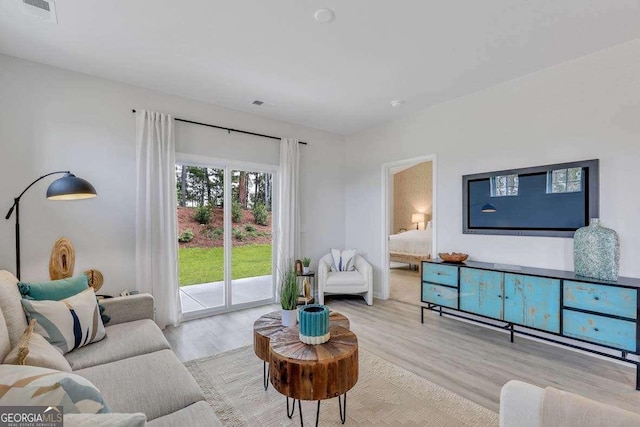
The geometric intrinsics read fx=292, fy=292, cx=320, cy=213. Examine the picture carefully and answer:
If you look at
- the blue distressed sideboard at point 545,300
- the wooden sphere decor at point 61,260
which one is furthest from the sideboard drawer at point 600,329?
the wooden sphere decor at point 61,260

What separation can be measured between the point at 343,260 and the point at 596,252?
10.2 feet

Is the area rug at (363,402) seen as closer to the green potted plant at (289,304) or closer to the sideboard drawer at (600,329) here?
the green potted plant at (289,304)

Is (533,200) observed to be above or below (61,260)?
above

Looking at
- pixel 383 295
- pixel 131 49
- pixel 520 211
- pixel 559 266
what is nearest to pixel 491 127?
pixel 520 211

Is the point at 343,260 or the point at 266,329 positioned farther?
the point at 343,260

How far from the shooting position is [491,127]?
11.6 feet

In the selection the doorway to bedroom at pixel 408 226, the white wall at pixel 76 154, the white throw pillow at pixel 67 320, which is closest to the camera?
the white throw pillow at pixel 67 320

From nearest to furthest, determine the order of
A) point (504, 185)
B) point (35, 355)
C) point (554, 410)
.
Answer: point (554, 410)
point (35, 355)
point (504, 185)

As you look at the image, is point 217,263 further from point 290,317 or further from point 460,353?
point 460,353

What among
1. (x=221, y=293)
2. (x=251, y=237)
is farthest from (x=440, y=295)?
(x=221, y=293)

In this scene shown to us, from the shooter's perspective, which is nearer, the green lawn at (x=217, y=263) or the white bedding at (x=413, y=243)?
the green lawn at (x=217, y=263)

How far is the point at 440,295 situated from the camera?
3590 millimetres

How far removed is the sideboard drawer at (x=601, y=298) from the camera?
232cm

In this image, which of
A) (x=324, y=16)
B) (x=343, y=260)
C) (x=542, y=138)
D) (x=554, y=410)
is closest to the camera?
(x=554, y=410)
